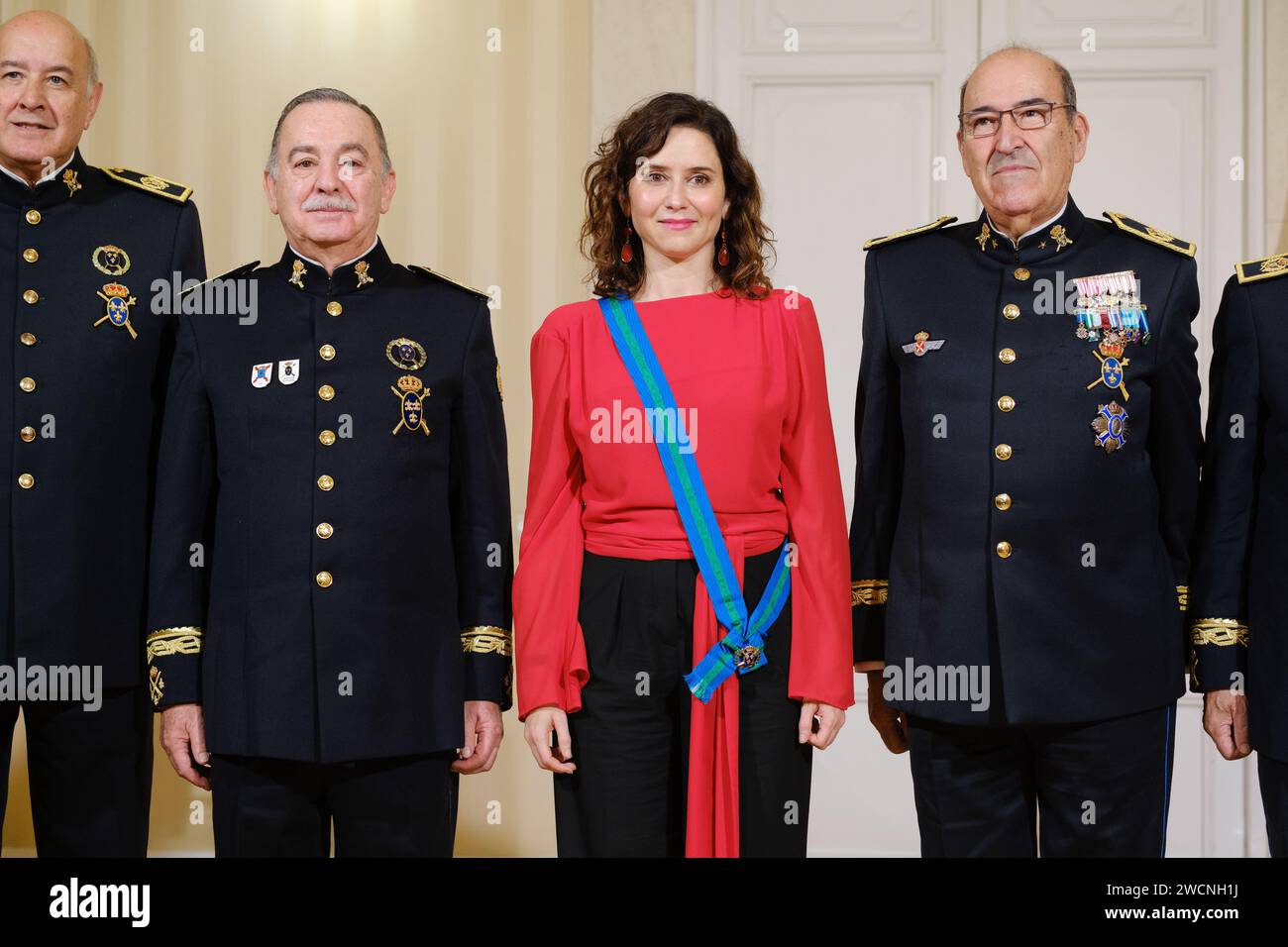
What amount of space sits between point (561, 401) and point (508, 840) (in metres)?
2.14

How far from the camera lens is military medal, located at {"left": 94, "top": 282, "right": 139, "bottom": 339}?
2.34 meters

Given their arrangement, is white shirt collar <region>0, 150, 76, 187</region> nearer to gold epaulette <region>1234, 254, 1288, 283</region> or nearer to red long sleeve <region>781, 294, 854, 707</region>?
red long sleeve <region>781, 294, 854, 707</region>

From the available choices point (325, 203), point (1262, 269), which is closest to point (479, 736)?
point (325, 203)

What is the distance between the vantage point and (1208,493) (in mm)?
2262

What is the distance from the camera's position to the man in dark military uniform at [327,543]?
217 centimetres

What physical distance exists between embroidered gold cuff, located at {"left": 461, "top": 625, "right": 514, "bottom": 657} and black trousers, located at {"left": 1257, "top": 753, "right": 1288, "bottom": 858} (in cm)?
121

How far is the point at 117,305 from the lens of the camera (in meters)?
2.35

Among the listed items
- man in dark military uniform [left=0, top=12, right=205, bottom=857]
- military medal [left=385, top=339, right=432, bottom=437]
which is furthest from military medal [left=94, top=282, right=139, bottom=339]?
military medal [left=385, top=339, right=432, bottom=437]

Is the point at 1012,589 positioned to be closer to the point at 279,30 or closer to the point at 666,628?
the point at 666,628

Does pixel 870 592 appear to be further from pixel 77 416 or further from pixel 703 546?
pixel 77 416

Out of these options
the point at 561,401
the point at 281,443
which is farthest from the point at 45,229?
the point at 561,401

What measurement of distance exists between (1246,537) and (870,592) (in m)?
0.61

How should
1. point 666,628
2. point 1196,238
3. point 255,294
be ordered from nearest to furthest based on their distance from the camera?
point 666,628 → point 255,294 → point 1196,238

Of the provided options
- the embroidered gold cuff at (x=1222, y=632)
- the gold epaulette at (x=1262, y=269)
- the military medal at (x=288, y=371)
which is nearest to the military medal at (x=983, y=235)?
the gold epaulette at (x=1262, y=269)
